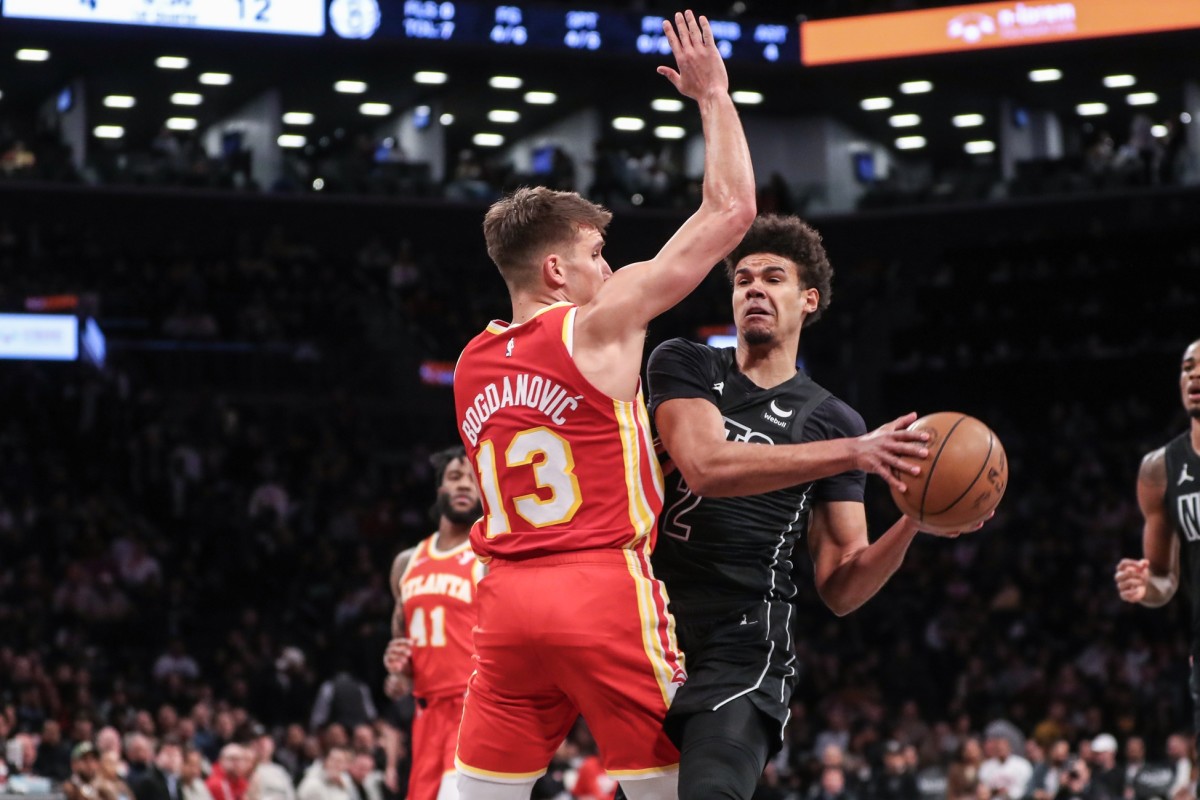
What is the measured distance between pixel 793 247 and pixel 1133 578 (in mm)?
2785

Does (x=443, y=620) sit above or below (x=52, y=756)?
above

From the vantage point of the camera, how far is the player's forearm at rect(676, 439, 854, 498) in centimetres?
463

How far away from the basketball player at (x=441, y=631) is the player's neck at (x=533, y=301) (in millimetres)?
3560

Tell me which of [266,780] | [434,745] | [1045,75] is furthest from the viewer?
[1045,75]

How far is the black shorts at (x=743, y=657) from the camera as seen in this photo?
505 centimetres

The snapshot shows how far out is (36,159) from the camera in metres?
26.4

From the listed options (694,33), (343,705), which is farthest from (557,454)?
(343,705)

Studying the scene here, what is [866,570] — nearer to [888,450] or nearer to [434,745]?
[888,450]

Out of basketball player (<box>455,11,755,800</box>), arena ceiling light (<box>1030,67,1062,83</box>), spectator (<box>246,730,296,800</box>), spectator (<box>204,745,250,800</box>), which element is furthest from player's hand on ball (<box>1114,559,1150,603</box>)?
arena ceiling light (<box>1030,67,1062,83</box>)

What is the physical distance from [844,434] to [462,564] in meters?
3.87

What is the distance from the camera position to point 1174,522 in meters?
7.59

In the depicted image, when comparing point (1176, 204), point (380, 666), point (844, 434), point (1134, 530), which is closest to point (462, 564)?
point (844, 434)

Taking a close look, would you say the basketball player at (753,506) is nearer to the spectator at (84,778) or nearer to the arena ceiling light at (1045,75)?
the spectator at (84,778)

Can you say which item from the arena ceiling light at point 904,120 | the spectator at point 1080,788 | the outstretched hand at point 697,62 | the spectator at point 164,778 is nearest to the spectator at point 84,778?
the spectator at point 164,778
